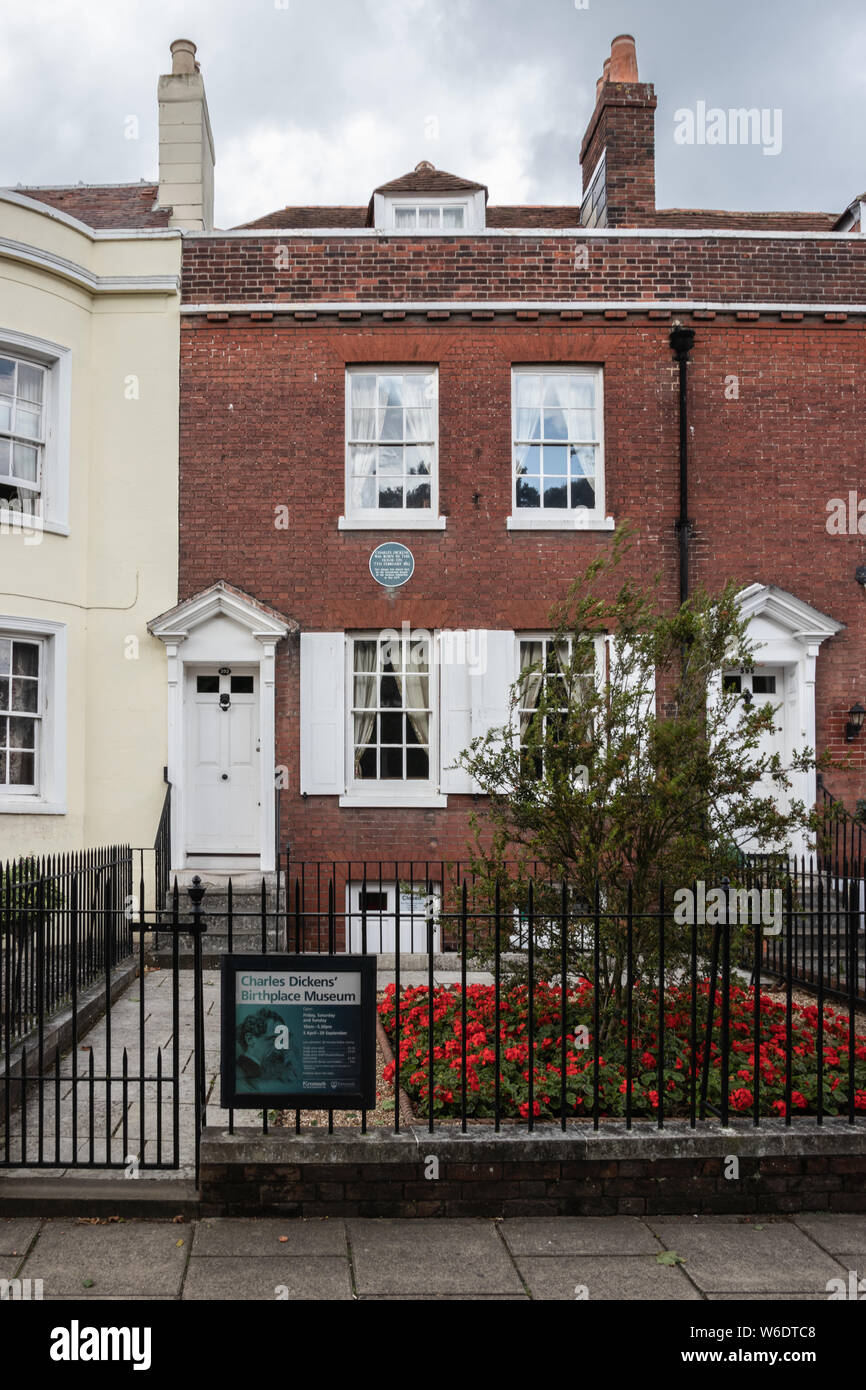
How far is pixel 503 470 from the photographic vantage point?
13.1 meters

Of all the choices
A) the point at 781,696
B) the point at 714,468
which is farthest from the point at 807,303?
the point at 781,696

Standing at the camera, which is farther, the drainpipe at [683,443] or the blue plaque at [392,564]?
the drainpipe at [683,443]

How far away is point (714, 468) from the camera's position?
13078 mm

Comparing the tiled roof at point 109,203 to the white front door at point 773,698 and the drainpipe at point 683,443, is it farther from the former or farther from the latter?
the white front door at point 773,698

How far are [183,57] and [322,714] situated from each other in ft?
30.1

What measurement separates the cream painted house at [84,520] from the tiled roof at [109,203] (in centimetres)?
84

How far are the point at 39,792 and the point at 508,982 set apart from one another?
302 inches

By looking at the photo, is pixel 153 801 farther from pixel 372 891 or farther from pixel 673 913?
pixel 673 913

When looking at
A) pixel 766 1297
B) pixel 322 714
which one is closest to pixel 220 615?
pixel 322 714

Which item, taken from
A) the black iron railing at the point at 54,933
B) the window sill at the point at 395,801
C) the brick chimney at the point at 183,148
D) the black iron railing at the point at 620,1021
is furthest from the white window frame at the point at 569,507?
the black iron railing at the point at 620,1021

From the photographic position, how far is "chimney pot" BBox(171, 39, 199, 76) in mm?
13876

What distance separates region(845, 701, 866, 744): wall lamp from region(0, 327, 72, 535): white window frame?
9.88m

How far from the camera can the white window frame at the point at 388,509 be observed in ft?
42.3

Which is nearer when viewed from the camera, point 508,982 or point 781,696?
point 508,982
